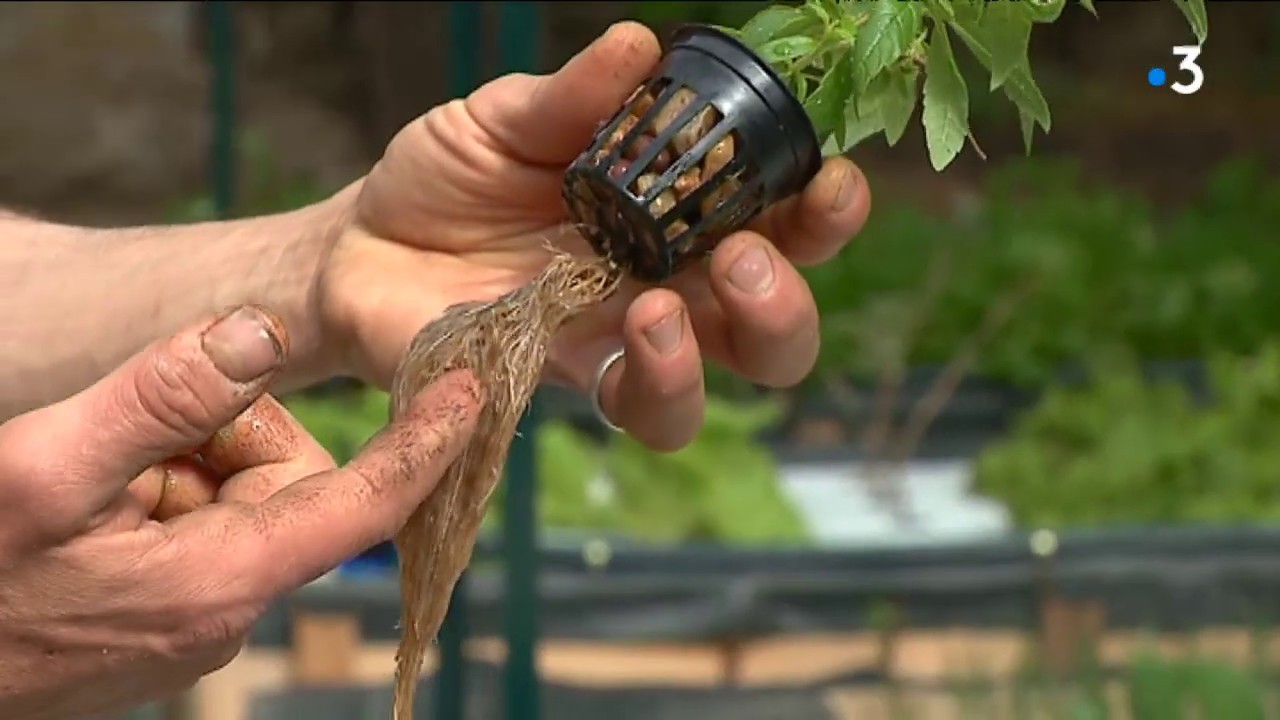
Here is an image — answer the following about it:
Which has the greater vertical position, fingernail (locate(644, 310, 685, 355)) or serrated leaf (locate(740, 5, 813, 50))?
serrated leaf (locate(740, 5, 813, 50))

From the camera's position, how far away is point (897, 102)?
28.7 inches

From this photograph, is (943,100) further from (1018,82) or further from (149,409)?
(149,409)

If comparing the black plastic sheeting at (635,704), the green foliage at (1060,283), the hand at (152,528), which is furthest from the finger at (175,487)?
the green foliage at (1060,283)

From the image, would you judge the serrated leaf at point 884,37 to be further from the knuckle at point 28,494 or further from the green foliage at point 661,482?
the green foliage at point 661,482

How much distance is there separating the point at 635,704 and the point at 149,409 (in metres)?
1.03

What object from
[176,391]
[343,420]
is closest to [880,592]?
[343,420]

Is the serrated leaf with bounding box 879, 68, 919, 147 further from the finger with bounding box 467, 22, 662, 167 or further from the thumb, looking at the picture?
the thumb

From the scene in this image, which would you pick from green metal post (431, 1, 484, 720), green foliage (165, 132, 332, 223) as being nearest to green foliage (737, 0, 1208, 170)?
green metal post (431, 1, 484, 720)

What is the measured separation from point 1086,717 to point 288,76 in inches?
56.8

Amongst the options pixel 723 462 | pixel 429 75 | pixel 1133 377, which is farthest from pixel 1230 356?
pixel 429 75

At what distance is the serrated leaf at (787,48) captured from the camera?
719 mm

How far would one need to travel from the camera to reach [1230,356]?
7.25 ft

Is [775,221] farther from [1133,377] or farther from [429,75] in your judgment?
[1133,377]

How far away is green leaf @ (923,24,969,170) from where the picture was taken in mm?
706
